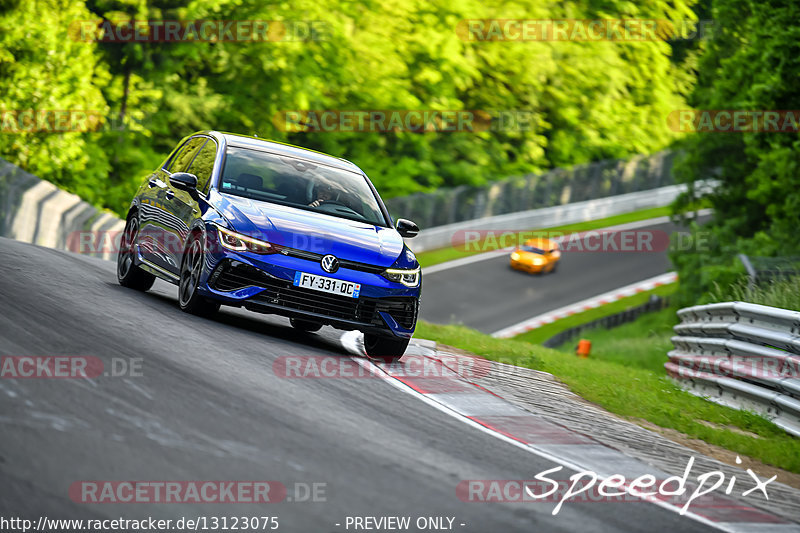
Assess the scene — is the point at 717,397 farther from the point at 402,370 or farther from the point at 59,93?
the point at 59,93

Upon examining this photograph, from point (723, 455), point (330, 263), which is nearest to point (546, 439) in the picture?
point (723, 455)

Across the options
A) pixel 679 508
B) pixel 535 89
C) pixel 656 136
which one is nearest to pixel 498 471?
pixel 679 508

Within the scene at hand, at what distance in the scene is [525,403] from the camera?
362 inches

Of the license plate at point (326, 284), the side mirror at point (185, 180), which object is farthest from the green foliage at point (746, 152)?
the side mirror at point (185, 180)

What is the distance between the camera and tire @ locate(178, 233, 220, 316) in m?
9.49

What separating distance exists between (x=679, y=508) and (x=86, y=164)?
29785 millimetres

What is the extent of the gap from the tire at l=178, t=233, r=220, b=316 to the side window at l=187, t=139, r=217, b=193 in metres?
0.70

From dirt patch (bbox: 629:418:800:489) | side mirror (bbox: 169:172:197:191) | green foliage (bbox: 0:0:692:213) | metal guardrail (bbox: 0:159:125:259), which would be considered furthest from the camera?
green foliage (bbox: 0:0:692:213)

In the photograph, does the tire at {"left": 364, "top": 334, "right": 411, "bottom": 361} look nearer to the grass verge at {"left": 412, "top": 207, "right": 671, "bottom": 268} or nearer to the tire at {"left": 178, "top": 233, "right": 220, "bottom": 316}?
the tire at {"left": 178, "top": 233, "right": 220, "bottom": 316}

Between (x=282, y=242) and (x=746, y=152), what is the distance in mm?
18586

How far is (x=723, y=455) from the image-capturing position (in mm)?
8688

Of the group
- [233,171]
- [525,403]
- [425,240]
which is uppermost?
[233,171]

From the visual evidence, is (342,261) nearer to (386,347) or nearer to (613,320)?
(386,347)

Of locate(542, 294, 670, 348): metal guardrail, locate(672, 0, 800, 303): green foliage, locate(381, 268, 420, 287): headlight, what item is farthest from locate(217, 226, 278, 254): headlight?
locate(542, 294, 670, 348): metal guardrail
